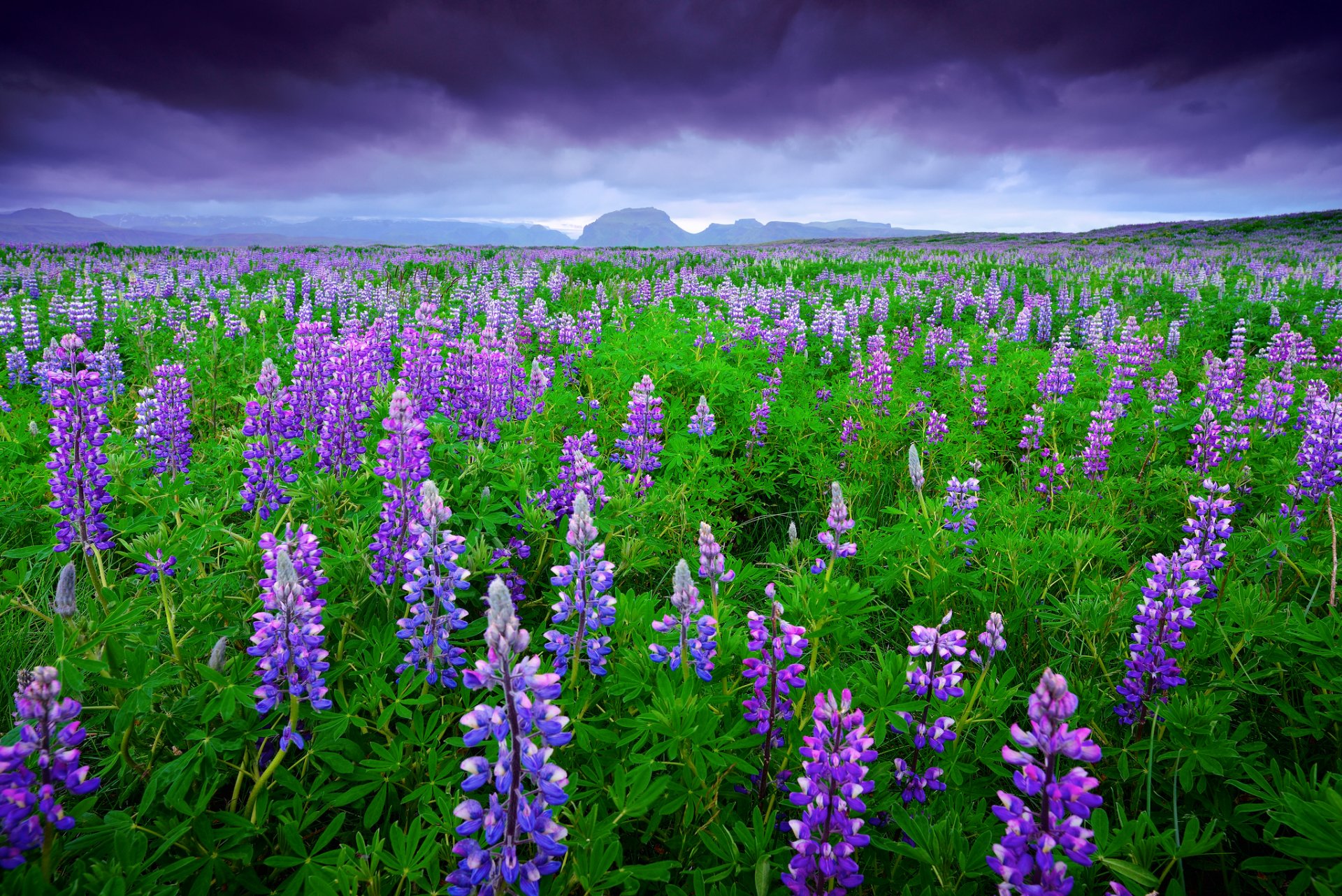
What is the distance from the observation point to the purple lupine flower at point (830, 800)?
1412 millimetres

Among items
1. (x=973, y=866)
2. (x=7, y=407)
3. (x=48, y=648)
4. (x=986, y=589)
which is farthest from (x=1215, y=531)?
(x=7, y=407)

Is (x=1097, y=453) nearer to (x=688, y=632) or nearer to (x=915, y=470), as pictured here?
(x=915, y=470)

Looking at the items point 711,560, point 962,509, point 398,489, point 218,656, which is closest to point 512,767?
point 711,560

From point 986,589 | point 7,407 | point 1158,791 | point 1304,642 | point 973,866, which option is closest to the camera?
point 973,866

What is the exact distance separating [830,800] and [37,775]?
1.86m

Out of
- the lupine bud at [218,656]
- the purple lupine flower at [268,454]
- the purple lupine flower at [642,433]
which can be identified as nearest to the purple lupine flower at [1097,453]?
the purple lupine flower at [642,433]

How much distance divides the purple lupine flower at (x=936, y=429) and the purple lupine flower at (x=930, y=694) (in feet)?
9.20

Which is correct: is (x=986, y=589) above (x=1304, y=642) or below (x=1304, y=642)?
below

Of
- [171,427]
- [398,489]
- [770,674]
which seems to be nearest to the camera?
[770,674]

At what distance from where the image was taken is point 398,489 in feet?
8.61

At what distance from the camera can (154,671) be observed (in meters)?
1.98

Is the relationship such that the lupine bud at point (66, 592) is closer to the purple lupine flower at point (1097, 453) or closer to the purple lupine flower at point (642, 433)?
the purple lupine flower at point (642, 433)

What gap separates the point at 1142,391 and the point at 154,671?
7633 millimetres

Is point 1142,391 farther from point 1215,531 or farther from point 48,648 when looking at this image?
point 48,648
